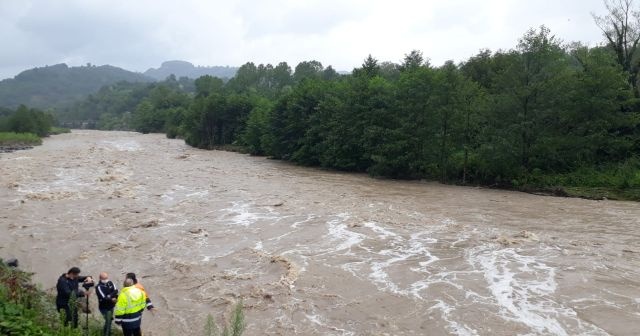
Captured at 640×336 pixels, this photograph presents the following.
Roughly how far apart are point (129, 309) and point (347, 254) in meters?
9.52

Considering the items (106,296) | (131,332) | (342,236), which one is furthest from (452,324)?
(342,236)

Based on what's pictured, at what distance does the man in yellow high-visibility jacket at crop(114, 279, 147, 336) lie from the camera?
950 cm

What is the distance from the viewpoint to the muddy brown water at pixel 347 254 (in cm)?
1217

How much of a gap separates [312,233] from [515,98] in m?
22.6

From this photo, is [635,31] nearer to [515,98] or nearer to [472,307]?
[515,98]

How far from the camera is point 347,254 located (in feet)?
57.9

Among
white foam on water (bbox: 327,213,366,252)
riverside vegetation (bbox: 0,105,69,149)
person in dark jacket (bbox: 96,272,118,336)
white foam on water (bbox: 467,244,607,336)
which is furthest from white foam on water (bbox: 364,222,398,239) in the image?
riverside vegetation (bbox: 0,105,69,149)

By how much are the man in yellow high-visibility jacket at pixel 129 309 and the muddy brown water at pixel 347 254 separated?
1.90 metres

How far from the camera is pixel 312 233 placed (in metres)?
21.0

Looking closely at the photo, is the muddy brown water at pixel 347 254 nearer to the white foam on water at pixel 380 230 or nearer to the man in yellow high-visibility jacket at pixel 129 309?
the white foam on water at pixel 380 230

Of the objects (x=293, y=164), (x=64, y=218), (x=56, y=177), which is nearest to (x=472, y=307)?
(x=64, y=218)

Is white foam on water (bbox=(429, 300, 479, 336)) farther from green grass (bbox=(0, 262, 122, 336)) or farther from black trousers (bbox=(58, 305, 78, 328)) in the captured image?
black trousers (bbox=(58, 305, 78, 328))

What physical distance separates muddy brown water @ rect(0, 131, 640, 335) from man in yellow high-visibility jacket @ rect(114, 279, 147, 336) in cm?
190

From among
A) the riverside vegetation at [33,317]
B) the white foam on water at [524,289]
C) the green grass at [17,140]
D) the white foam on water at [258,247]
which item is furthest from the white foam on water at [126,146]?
the white foam on water at [524,289]
